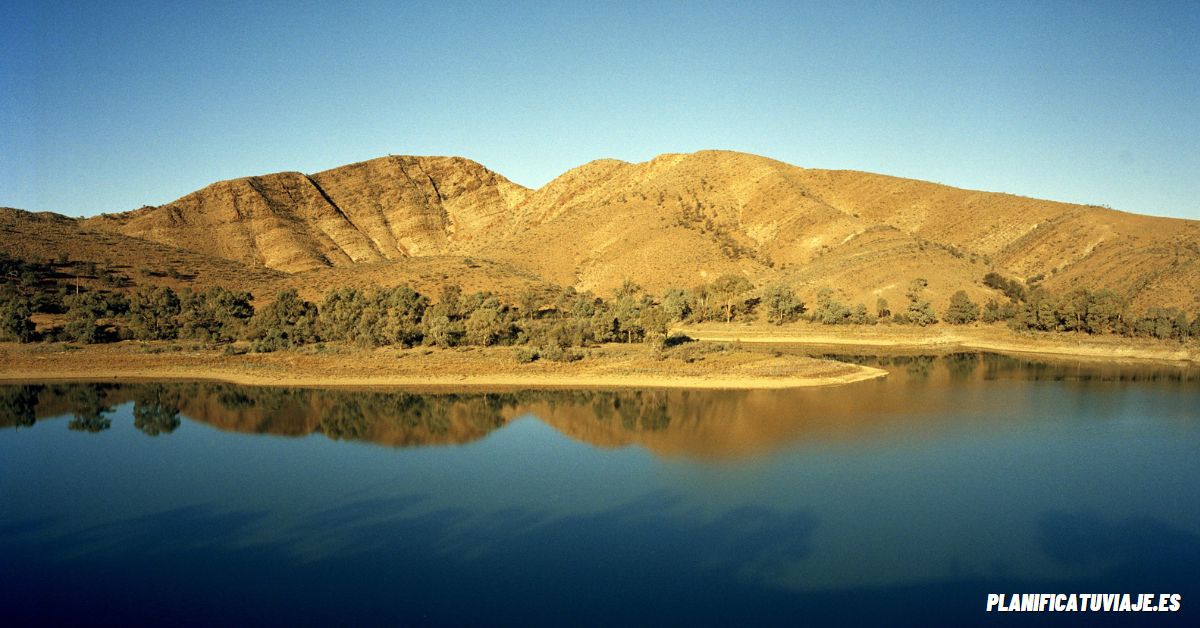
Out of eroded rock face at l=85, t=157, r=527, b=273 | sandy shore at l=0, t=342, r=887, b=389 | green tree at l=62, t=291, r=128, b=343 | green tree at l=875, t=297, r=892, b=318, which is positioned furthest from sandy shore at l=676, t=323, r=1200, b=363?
eroded rock face at l=85, t=157, r=527, b=273

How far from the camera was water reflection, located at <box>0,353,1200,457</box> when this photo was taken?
1216 inches

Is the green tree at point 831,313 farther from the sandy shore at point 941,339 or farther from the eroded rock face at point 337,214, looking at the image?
the eroded rock face at point 337,214

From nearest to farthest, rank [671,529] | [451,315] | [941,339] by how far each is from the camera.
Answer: [671,529] < [451,315] < [941,339]

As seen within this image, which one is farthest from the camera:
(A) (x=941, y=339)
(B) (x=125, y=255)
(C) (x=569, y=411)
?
(B) (x=125, y=255)

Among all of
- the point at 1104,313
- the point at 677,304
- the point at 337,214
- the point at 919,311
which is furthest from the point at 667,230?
the point at 337,214

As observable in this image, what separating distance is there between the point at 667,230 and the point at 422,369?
61243mm

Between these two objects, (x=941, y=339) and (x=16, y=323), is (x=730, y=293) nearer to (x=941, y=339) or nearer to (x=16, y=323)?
(x=941, y=339)

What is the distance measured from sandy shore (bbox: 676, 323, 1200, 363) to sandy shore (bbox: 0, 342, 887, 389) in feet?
63.4

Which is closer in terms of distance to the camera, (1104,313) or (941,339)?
(1104,313)

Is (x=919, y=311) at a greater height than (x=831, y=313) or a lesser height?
greater

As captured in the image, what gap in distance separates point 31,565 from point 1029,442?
32.6m

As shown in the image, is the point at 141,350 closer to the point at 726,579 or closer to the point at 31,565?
the point at 31,565

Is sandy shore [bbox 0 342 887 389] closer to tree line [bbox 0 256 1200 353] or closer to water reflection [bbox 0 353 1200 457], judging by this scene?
water reflection [bbox 0 353 1200 457]

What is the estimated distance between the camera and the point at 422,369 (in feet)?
148
